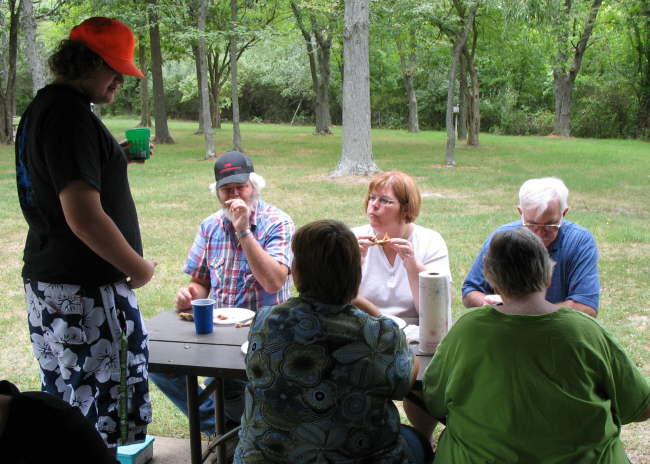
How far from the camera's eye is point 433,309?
6.88 feet

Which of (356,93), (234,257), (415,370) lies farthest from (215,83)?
(415,370)

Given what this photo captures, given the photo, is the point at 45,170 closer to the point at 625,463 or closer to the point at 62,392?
the point at 62,392

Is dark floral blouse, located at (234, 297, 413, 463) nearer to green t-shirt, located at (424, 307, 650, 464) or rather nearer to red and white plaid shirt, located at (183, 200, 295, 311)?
green t-shirt, located at (424, 307, 650, 464)

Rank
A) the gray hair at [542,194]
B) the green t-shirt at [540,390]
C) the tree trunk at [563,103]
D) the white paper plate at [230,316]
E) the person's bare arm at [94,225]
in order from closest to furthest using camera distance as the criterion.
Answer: the green t-shirt at [540,390]
the person's bare arm at [94,225]
the white paper plate at [230,316]
the gray hair at [542,194]
the tree trunk at [563,103]

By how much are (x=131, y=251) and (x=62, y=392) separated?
0.53m

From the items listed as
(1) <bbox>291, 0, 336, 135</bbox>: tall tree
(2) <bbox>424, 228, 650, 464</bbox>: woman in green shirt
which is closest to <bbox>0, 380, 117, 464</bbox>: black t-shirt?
(2) <bbox>424, 228, 650, 464</bbox>: woman in green shirt

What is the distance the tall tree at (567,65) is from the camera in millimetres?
25812

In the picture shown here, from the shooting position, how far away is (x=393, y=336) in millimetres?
1777

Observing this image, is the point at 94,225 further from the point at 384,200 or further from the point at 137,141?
the point at 384,200

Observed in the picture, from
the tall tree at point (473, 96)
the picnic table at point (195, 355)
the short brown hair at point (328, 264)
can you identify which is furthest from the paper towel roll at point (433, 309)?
the tall tree at point (473, 96)

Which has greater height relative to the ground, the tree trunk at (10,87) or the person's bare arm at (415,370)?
the tree trunk at (10,87)

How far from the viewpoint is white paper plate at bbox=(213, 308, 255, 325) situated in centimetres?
246

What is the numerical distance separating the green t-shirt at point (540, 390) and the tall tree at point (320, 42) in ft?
61.0

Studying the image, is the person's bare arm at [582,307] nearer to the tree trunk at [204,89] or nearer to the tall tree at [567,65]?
the tree trunk at [204,89]
